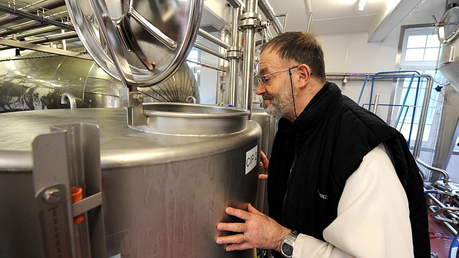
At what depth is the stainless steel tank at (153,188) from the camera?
0.29 meters

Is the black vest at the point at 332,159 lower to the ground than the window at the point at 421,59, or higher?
lower

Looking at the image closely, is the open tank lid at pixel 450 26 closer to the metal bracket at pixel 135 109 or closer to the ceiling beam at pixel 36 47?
the metal bracket at pixel 135 109

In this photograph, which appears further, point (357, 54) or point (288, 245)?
point (357, 54)

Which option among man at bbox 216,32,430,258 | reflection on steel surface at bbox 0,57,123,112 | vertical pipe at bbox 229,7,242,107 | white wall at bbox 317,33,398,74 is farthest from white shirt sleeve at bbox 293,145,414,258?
white wall at bbox 317,33,398,74

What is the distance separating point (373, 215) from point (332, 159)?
0.16 m

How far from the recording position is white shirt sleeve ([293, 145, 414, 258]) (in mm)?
462

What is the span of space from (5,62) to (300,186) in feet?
12.2

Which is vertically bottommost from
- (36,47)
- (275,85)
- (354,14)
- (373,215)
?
(373,215)

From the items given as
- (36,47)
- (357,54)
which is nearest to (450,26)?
(357,54)

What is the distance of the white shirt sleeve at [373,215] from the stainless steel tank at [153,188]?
0.87 feet

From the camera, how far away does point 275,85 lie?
0.75m

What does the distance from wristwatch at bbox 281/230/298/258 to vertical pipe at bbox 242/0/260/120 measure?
1.79 ft

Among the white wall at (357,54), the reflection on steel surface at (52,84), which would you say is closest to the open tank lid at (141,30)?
the reflection on steel surface at (52,84)

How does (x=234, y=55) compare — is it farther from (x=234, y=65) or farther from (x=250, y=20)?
(x=250, y=20)
